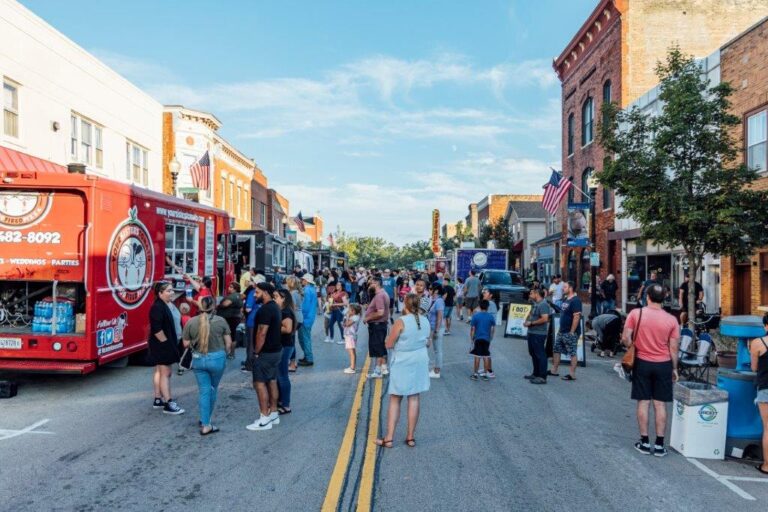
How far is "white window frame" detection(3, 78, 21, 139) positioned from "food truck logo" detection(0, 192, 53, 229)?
876cm

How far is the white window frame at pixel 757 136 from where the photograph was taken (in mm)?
15734

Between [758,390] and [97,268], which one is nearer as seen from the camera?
[758,390]

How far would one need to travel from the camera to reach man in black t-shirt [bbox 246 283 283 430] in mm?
7387

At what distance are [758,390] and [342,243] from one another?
333 ft

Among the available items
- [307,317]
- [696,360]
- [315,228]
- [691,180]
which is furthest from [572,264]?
[315,228]

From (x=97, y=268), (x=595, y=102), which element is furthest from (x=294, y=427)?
(x=595, y=102)

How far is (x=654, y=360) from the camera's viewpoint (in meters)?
6.79

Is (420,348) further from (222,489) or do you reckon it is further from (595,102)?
(595,102)

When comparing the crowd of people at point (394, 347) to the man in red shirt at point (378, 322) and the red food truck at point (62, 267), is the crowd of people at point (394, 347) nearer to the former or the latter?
the man in red shirt at point (378, 322)

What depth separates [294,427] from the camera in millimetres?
7656

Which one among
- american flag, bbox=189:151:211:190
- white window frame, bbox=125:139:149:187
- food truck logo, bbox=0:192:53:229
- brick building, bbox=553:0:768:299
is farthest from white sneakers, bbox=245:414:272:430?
brick building, bbox=553:0:768:299

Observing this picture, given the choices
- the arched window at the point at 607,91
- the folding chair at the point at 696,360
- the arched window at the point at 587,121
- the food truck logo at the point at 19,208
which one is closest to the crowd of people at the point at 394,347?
the folding chair at the point at 696,360

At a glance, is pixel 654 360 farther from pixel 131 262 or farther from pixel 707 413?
pixel 131 262

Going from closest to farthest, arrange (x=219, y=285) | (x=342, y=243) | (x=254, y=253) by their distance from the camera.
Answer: (x=219, y=285)
(x=254, y=253)
(x=342, y=243)
